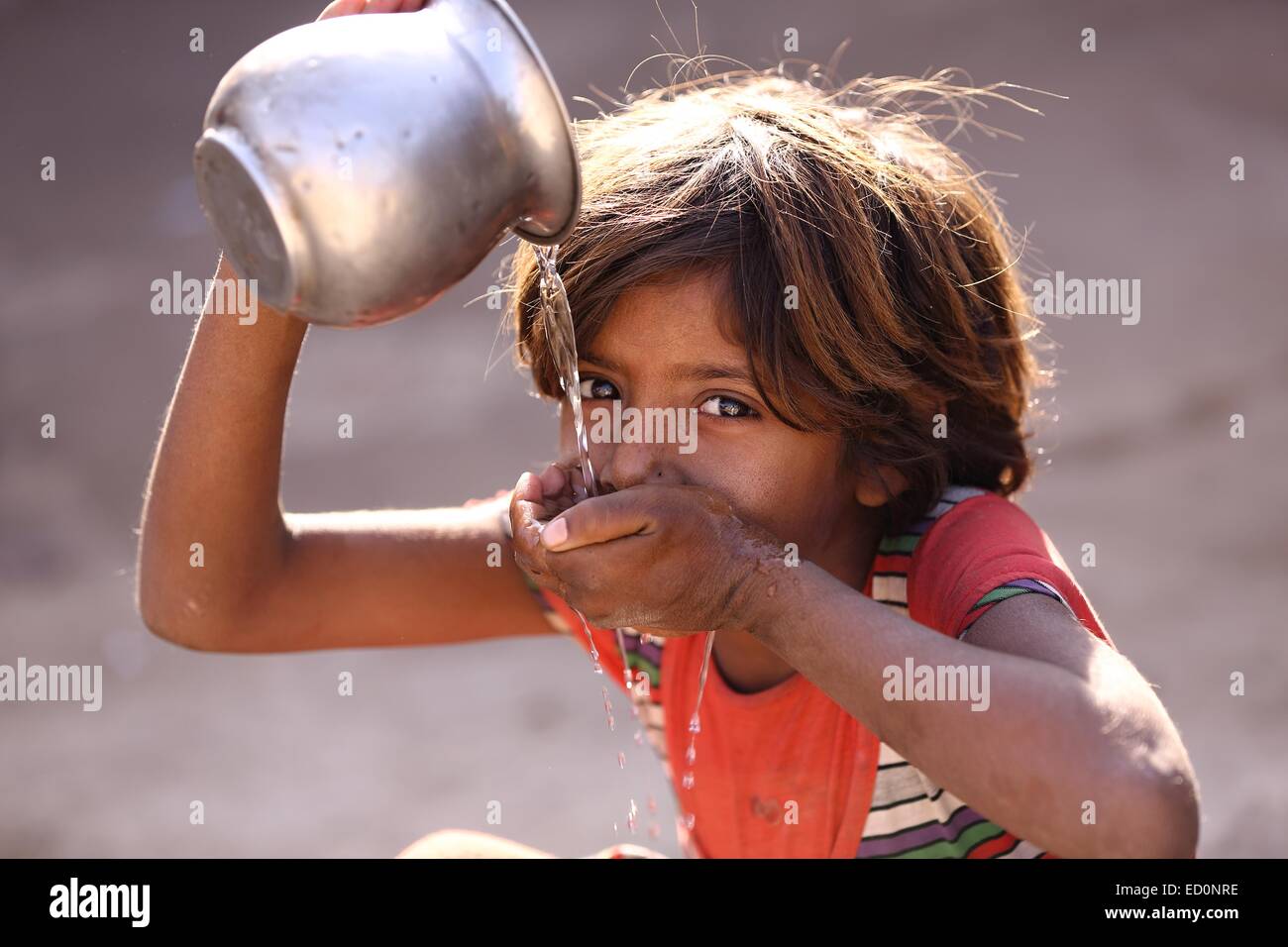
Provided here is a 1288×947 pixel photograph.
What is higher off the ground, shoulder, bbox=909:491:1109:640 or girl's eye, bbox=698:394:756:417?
girl's eye, bbox=698:394:756:417

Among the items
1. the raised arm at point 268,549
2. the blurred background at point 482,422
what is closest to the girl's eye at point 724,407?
the raised arm at point 268,549

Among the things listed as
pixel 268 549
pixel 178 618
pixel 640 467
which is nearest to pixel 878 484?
pixel 640 467

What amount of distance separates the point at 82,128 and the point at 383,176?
6197 mm

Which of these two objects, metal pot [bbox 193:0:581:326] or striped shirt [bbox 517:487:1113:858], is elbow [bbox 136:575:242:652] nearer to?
striped shirt [bbox 517:487:1113:858]

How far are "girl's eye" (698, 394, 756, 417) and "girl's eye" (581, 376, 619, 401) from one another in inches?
6.3

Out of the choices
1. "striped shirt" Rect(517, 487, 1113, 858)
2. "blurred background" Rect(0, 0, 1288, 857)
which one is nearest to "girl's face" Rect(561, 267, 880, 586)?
"striped shirt" Rect(517, 487, 1113, 858)

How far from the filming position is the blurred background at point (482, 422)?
363 cm

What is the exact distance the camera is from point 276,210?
1365 mm

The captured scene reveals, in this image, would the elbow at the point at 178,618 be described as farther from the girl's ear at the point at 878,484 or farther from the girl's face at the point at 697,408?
the girl's ear at the point at 878,484

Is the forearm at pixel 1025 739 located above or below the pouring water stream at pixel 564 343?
below

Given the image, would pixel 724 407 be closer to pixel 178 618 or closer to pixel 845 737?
pixel 845 737

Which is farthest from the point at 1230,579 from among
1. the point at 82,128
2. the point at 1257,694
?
the point at 82,128

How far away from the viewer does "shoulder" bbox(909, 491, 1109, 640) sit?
1.71 m

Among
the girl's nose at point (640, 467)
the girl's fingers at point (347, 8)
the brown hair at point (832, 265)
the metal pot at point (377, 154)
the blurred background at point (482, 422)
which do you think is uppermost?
the girl's fingers at point (347, 8)
